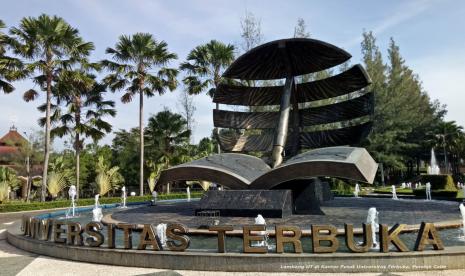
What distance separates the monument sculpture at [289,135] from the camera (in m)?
13.6

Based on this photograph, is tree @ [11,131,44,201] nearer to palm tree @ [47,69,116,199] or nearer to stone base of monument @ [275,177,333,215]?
palm tree @ [47,69,116,199]

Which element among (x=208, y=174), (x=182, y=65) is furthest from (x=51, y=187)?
(x=208, y=174)

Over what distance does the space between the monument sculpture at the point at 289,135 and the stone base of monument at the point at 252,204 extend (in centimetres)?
4

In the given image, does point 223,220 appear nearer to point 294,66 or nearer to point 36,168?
point 294,66

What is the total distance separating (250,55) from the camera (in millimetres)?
18484

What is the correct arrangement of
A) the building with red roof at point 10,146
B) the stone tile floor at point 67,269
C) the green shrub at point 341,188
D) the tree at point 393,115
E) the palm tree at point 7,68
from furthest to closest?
the building with red roof at point 10,146
the tree at point 393,115
the green shrub at point 341,188
the palm tree at point 7,68
the stone tile floor at point 67,269

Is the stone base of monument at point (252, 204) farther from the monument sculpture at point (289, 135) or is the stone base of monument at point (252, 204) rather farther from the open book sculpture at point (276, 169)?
the open book sculpture at point (276, 169)

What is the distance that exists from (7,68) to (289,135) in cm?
1935

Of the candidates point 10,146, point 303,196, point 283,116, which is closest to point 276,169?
point 303,196

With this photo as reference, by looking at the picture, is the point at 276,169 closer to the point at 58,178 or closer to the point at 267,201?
the point at 267,201

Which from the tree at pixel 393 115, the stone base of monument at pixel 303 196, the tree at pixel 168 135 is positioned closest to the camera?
the stone base of monument at pixel 303 196

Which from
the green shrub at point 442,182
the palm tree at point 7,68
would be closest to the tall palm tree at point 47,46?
the palm tree at point 7,68

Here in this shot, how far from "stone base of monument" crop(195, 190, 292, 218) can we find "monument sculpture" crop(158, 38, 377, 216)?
40 millimetres

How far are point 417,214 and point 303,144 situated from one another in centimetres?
610
